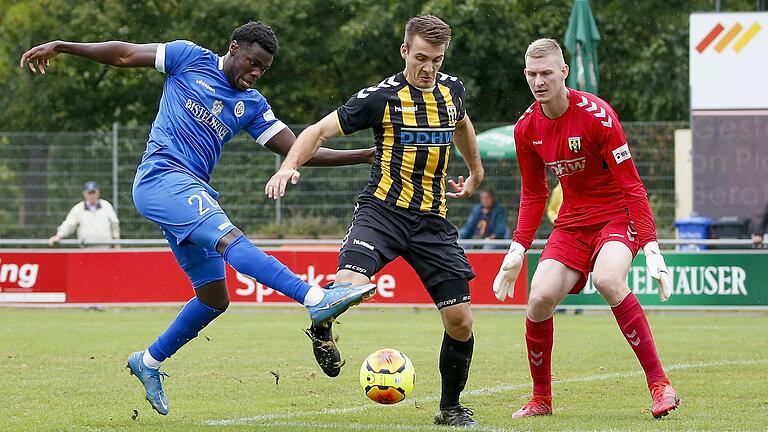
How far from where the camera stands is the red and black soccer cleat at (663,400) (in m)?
7.32

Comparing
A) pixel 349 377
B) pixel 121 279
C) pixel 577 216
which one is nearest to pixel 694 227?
pixel 121 279

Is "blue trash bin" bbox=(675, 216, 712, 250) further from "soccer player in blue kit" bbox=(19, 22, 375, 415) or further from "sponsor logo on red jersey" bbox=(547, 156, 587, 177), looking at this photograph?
"soccer player in blue kit" bbox=(19, 22, 375, 415)

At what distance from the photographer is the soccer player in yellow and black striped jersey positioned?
7.27 meters

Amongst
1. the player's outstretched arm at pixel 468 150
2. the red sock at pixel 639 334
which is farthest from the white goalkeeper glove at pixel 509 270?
the red sock at pixel 639 334

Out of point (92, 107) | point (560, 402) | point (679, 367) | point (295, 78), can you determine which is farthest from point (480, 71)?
point (560, 402)

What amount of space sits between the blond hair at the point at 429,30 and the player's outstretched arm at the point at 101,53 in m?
1.49

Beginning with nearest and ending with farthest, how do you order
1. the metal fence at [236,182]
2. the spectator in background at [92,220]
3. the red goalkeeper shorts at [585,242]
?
1. the red goalkeeper shorts at [585,242]
2. the spectator in background at [92,220]
3. the metal fence at [236,182]

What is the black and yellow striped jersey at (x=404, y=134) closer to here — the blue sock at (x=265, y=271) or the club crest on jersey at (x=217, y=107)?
the club crest on jersey at (x=217, y=107)

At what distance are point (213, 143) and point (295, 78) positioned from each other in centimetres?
2232

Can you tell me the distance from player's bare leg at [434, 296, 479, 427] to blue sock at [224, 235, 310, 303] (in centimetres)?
97

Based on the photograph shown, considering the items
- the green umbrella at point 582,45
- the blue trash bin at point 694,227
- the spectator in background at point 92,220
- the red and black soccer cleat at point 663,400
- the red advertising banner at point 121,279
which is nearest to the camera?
the red and black soccer cleat at point 663,400

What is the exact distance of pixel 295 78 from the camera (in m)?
29.8

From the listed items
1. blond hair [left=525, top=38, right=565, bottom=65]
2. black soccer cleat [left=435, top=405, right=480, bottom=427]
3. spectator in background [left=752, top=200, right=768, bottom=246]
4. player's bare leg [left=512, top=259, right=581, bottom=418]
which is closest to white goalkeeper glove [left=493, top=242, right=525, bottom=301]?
player's bare leg [left=512, top=259, right=581, bottom=418]

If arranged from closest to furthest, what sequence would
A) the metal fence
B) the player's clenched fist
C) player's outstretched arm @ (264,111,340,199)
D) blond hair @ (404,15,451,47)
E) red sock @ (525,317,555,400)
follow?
1. the player's clenched fist
2. player's outstretched arm @ (264,111,340,199)
3. blond hair @ (404,15,451,47)
4. red sock @ (525,317,555,400)
5. the metal fence
